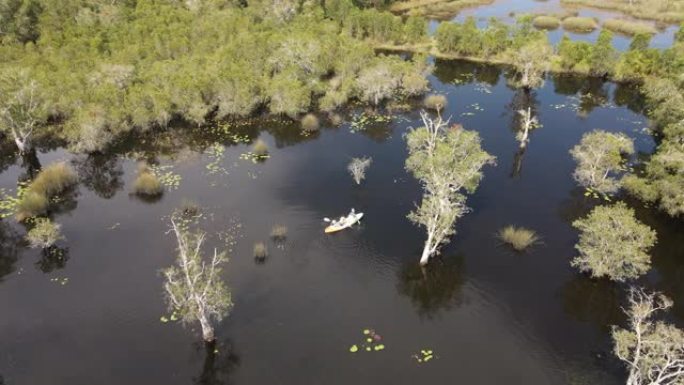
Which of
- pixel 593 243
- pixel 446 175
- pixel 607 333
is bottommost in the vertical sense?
pixel 607 333

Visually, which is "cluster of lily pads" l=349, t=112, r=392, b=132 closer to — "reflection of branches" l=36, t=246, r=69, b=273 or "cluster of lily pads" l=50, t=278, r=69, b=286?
"reflection of branches" l=36, t=246, r=69, b=273

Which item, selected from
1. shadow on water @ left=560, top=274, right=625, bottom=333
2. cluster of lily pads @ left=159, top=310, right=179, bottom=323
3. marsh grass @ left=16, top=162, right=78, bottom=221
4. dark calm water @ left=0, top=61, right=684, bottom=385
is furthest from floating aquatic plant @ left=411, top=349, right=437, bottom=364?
marsh grass @ left=16, top=162, right=78, bottom=221

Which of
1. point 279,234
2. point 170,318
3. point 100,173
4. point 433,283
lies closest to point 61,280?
point 170,318

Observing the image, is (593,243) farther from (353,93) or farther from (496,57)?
(496,57)

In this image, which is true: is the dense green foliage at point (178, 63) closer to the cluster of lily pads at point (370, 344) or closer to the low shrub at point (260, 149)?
the low shrub at point (260, 149)

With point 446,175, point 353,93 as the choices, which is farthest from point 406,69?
point 446,175

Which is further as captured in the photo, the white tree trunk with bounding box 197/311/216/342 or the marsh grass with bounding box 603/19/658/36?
the marsh grass with bounding box 603/19/658/36

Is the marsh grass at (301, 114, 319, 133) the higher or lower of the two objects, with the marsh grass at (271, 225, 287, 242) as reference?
higher

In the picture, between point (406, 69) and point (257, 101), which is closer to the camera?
point (257, 101)
